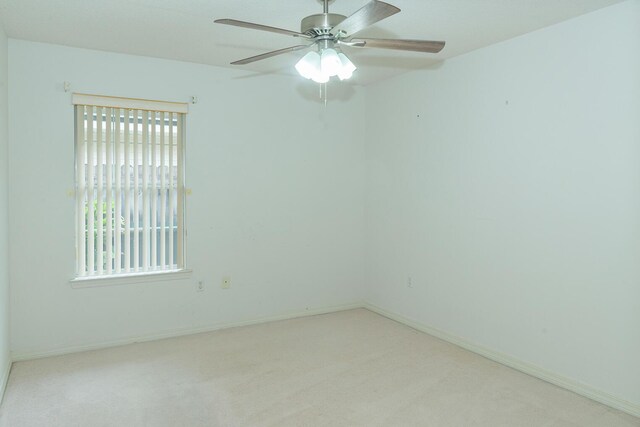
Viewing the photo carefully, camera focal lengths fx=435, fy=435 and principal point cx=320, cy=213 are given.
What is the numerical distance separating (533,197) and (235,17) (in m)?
2.40

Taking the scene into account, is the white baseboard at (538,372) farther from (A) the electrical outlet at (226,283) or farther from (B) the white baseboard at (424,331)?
(A) the electrical outlet at (226,283)

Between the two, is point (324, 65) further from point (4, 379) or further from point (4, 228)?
point (4, 379)

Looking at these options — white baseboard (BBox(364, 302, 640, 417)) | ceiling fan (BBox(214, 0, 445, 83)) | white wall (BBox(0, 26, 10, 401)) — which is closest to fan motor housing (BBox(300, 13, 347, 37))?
ceiling fan (BBox(214, 0, 445, 83))

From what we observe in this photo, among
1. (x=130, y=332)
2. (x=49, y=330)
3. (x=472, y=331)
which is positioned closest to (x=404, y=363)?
(x=472, y=331)

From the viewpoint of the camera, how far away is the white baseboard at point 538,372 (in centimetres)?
267

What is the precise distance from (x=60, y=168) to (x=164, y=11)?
1576 mm

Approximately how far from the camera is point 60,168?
344 cm

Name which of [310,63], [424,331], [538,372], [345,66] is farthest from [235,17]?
[538,372]

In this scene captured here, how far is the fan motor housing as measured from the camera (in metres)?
2.15

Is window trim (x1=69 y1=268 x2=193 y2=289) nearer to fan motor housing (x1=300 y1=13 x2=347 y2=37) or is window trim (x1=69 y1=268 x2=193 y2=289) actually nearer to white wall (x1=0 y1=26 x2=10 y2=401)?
white wall (x1=0 y1=26 x2=10 y2=401)

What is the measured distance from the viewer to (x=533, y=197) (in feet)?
10.3

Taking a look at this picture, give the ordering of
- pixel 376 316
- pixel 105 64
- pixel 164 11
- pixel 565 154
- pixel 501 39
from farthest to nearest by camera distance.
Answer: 1. pixel 376 316
2. pixel 105 64
3. pixel 501 39
4. pixel 565 154
5. pixel 164 11

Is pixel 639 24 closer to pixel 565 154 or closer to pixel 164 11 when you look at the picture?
pixel 565 154

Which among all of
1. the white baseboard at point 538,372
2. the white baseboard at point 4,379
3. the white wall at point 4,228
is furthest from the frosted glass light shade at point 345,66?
the white baseboard at point 4,379
